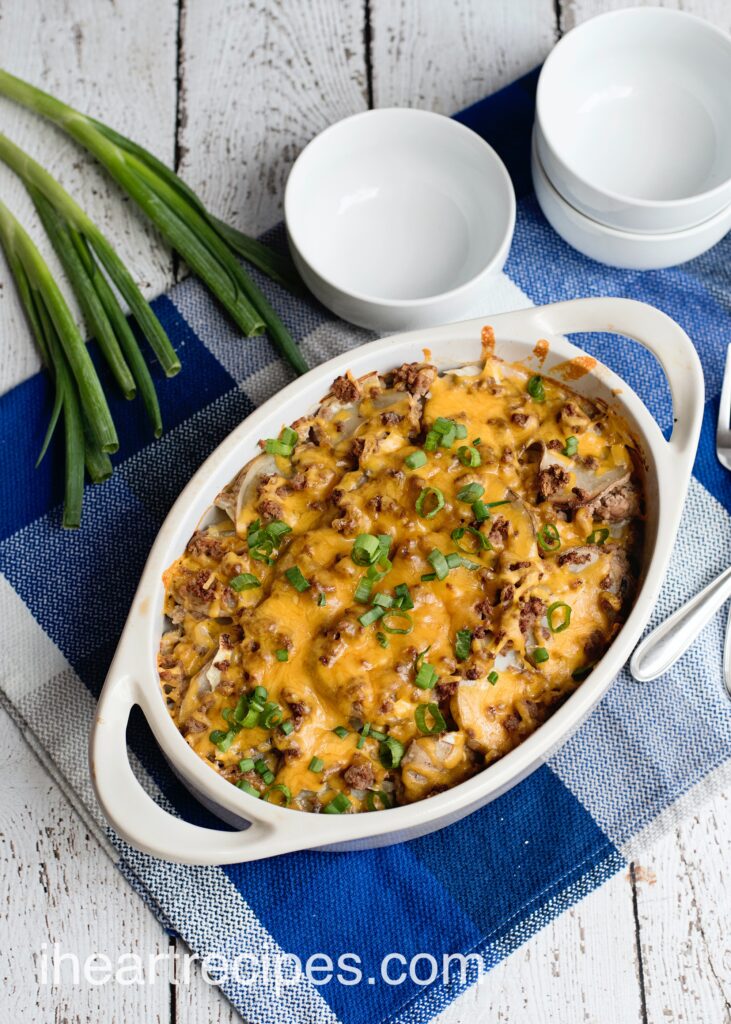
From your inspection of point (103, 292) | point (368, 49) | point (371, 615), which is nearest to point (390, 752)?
point (371, 615)

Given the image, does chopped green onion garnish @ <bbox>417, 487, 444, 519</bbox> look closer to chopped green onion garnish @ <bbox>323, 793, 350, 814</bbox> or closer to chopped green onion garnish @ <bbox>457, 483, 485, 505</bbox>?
chopped green onion garnish @ <bbox>457, 483, 485, 505</bbox>

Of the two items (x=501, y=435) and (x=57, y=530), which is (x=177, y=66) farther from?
(x=501, y=435)

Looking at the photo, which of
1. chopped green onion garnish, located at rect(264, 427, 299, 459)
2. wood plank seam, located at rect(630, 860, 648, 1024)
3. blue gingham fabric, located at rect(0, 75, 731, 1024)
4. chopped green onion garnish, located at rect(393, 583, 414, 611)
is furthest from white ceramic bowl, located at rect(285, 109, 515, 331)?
wood plank seam, located at rect(630, 860, 648, 1024)

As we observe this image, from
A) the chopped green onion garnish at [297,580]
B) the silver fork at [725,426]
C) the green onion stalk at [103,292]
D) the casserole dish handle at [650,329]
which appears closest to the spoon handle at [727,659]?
the silver fork at [725,426]

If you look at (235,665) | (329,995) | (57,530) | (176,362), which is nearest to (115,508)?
(57,530)

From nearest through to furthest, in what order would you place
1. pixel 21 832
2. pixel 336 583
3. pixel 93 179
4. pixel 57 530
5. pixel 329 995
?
1. pixel 336 583
2. pixel 329 995
3. pixel 21 832
4. pixel 57 530
5. pixel 93 179
